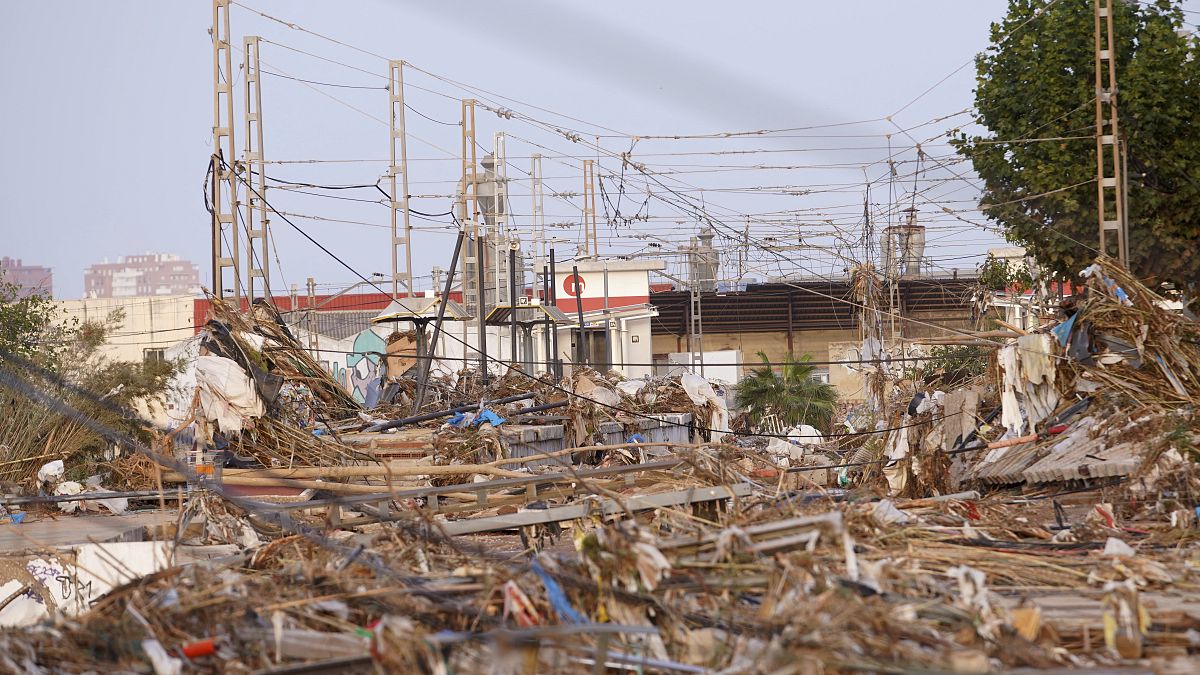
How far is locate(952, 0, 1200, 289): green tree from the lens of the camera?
19.3m

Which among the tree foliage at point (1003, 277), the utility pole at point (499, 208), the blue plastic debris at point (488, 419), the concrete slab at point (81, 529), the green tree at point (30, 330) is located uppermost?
the utility pole at point (499, 208)

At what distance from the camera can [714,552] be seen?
20.2ft

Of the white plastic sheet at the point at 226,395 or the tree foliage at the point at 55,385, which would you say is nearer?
the white plastic sheet at the point at 226,395

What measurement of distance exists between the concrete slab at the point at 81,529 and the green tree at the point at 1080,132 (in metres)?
14.2

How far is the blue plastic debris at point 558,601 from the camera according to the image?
566 cm

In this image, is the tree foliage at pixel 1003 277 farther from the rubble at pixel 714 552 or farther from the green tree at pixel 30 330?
the green tree at pixel 30 330

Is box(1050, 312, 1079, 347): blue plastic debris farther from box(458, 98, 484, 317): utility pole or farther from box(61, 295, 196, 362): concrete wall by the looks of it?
box(61, 295, 196, 362): concrete wall

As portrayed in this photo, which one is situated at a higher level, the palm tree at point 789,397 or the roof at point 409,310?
the roof at point 409,310

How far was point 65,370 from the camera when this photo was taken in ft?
63.1

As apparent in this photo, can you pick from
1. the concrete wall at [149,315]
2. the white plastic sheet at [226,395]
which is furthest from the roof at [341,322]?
the white plastic sheet at [226,395]

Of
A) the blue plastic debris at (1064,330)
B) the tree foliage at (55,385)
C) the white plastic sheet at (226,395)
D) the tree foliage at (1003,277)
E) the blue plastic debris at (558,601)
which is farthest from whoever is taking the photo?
the tree foliage at (1003,277)

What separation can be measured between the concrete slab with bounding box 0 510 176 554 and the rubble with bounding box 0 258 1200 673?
75 cm

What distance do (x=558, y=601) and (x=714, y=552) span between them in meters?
0.89

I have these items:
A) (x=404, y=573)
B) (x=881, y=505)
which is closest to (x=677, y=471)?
(x=881, y=505)
